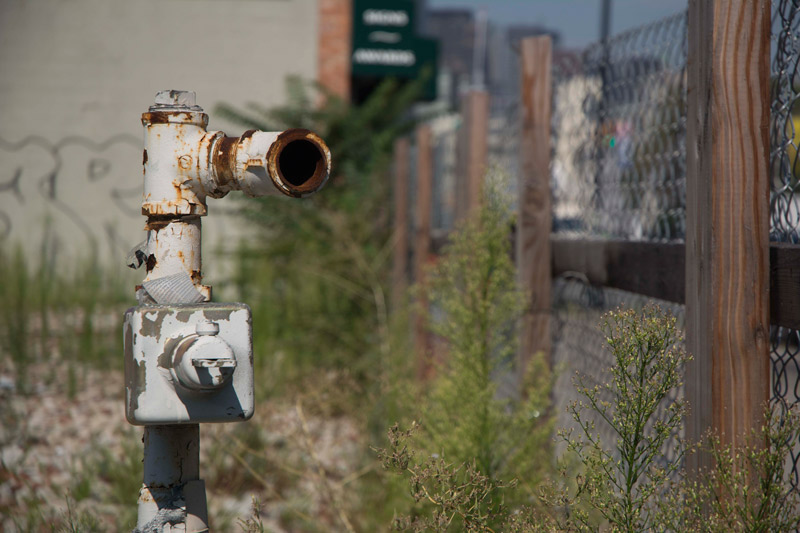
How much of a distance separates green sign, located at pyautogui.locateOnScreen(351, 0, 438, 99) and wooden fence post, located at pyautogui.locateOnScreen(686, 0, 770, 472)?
1054 cm

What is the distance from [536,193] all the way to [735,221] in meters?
1.63

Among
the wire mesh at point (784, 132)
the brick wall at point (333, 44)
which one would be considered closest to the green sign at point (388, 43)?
the brick wall at point (333, 44)

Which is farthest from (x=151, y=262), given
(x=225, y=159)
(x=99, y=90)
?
(x=99, y=90)

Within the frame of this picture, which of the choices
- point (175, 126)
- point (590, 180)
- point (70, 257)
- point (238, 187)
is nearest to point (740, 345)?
point (238, 187)

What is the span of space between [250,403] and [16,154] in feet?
34.0

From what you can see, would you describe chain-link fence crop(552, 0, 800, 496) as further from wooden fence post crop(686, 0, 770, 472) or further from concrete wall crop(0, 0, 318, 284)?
concrete wall crop(0, 0, 318, 284)

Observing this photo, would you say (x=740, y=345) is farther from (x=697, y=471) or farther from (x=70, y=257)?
(x=70, y=257)

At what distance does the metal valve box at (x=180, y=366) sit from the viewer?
1.46 metres

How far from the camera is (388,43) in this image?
1236 cm

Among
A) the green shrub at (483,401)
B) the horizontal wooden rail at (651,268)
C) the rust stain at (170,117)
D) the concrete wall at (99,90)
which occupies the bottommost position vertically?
the green shrub at (483,401)

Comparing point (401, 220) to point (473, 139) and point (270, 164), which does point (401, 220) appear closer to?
point (473, 139)

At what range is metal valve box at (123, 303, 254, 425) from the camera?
4.80 ft

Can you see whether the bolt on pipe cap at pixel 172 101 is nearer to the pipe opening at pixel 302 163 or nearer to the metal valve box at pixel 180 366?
the pipe opening at pixel 302 163

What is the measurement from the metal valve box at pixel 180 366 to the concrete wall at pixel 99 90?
9.14 m
